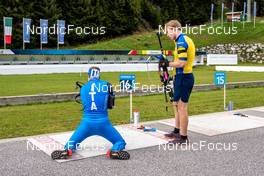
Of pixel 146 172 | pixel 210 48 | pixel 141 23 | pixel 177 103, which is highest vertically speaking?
pixel 141 23

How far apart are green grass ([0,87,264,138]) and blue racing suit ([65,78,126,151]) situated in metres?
2.25

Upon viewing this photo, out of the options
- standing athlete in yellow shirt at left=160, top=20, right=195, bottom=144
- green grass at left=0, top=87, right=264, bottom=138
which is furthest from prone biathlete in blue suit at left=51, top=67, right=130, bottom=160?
green grass at left=0, top=87, right=264, bottom=138

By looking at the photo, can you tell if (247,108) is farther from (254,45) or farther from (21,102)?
(254,45)

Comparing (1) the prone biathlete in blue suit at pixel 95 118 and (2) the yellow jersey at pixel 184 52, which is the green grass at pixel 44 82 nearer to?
(1) the prone biathlete in blue suit at pixel 95 118

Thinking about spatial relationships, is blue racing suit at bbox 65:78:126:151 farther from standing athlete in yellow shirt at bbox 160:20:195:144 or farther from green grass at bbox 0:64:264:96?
green grass at bbox 0:64:264:96

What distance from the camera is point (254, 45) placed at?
56656 millimetres

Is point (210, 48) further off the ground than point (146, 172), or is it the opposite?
point (210, 48)

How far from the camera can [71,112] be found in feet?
35.7

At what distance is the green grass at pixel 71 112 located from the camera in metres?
8.62

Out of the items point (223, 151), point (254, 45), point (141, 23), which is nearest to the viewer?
point (223, 151)

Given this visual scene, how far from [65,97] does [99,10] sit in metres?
54.0

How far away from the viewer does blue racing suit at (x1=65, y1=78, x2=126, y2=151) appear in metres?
6.11

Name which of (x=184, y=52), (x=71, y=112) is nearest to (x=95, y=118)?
(x=184, y=52)

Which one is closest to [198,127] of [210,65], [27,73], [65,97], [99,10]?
[65,97]
